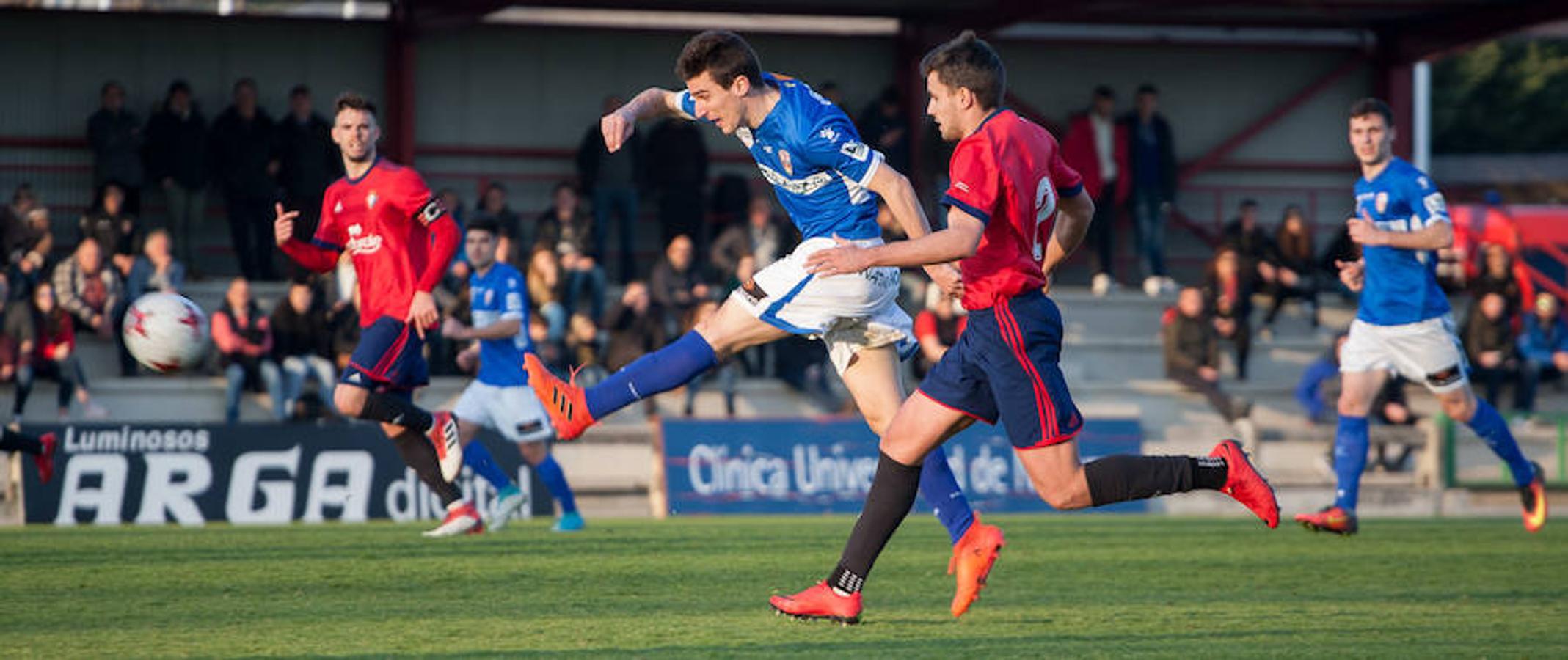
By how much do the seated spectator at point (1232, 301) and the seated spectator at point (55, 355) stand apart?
11.3 m

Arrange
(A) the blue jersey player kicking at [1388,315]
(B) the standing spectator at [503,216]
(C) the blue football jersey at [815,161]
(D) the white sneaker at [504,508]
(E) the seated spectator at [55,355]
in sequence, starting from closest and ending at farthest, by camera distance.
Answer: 1. (C) the blue football jersey at [815,161]
2. (A) the blue jersey player kicking at [1388,315]
3. (D) the white sneaker at [504,508]
4. (E) the seated spectator at [55,355]
5. (B) the standing spectator at [503,216]

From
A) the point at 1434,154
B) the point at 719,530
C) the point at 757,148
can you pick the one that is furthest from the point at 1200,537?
the point at 1434,154

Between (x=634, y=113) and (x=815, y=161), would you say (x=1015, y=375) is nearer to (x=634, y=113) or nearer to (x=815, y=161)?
(x=815, y=161)

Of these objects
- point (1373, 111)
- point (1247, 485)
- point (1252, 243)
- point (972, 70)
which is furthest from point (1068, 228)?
point (1252, 243)

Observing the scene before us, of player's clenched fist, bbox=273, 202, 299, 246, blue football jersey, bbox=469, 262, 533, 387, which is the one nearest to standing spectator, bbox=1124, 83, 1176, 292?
blue football jersey, bbox=469, 262, 533, 387

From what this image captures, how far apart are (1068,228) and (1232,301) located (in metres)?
14.6

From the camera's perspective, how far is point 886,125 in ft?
72.4

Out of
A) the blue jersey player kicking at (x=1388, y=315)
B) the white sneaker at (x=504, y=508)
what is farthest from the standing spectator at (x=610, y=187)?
the blue jersey player kicking at (x=1388, y=315)

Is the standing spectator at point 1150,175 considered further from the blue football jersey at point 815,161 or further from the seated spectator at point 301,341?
the blue football jersey at point 815,161

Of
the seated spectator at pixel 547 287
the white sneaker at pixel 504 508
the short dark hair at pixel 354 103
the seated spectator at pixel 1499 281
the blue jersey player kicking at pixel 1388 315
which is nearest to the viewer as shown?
the short dark hair at pixel 354 103

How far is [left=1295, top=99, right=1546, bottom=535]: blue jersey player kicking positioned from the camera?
34.1 ft

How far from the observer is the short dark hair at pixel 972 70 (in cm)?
661

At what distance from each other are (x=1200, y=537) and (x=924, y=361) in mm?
7746

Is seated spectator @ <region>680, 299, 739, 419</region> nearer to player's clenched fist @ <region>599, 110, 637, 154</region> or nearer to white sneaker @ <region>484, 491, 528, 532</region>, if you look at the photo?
white sneaker @ <region>484, 491, 528, 532</region>
